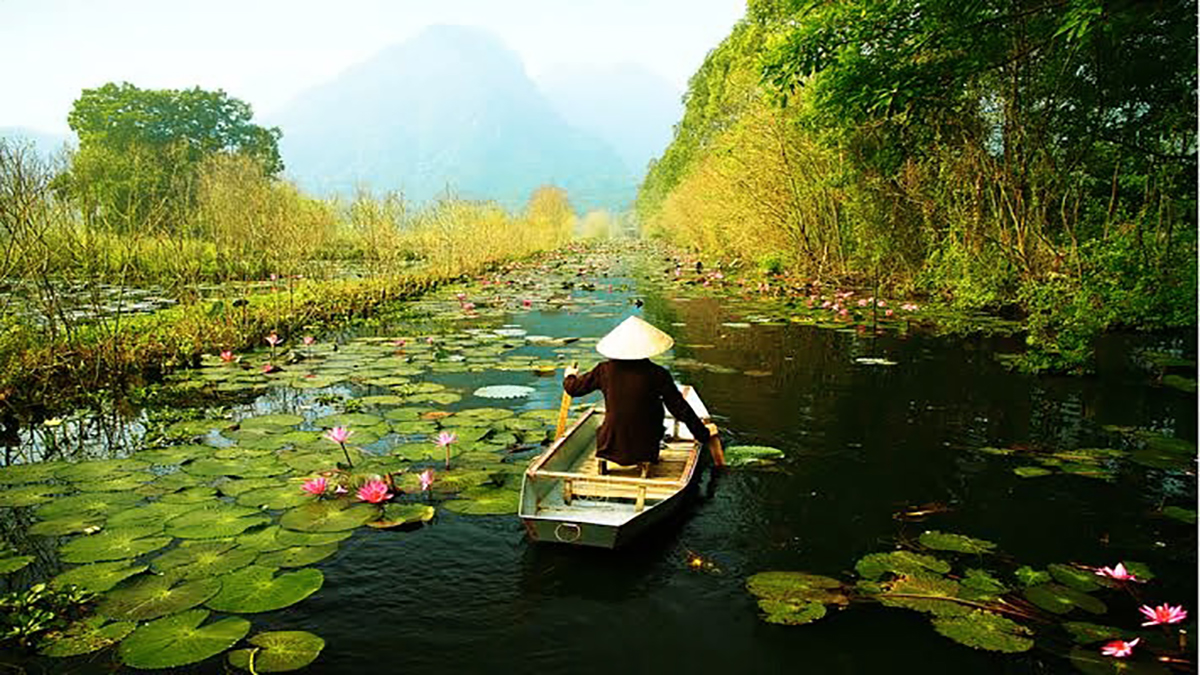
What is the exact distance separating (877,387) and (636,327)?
14.0 ft

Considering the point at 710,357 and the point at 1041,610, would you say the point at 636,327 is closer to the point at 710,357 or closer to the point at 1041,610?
the point at 1041,610

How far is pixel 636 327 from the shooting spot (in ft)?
13.9

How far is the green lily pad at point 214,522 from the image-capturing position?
373cm

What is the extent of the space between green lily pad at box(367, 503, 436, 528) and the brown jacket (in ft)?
3.48

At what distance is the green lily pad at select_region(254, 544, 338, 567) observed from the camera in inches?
138

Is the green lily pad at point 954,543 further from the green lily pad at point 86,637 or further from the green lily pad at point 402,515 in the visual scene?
the green lily pad at point 86,637

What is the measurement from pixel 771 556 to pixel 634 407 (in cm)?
109

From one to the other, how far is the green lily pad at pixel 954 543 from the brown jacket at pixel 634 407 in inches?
55.7

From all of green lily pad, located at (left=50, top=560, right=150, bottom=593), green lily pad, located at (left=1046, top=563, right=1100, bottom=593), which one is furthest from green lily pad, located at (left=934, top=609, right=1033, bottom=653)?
green lily pad, located at (left=50, top=560, right=150, bottom=593)

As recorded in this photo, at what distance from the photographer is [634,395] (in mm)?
4141

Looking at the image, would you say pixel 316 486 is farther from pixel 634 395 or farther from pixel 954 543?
pixel 954 543

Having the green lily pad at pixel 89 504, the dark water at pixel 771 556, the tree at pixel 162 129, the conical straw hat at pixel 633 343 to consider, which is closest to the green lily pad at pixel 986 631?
the dark water at pixel 771 556

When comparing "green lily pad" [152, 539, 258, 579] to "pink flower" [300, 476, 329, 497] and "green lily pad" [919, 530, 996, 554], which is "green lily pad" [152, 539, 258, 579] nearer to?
"pink flower" [300, 476, 329, 497]

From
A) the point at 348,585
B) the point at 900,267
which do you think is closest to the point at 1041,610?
the point at 348,585
